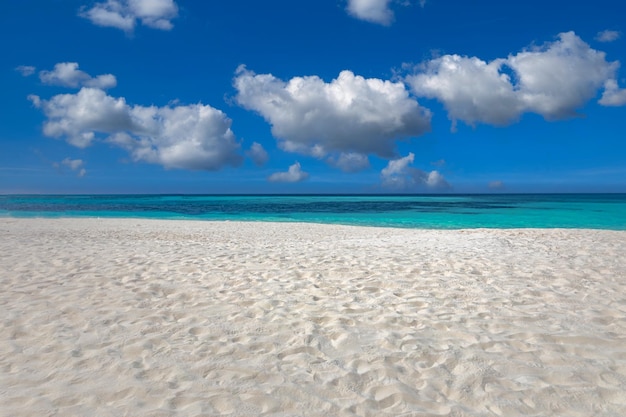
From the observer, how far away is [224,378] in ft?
13.5

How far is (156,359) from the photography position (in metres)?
4.52

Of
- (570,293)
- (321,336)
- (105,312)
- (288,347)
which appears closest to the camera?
(288,347)

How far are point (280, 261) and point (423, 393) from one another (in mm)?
6619

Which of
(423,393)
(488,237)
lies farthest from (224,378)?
(488,237)

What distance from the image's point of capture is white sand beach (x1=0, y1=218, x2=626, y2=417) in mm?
3723

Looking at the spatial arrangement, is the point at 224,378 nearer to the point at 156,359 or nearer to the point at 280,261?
Answer: the point at 156,359

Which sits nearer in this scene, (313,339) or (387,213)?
(313,339)

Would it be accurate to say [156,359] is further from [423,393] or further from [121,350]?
[423,393]

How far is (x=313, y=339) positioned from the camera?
5.11m

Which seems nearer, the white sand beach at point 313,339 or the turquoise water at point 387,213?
the white sand beach at point 313,339

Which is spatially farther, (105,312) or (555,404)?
(105,312)

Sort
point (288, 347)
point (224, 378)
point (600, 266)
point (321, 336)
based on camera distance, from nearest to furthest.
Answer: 1. point (224, 378)
2. point (288, 347)
3. point (321, 336)
4. point (600, 266)

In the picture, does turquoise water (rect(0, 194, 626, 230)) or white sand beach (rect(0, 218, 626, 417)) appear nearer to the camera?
white sand beach (rect(0, 218, 626, 417))

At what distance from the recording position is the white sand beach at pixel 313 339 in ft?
12.2
